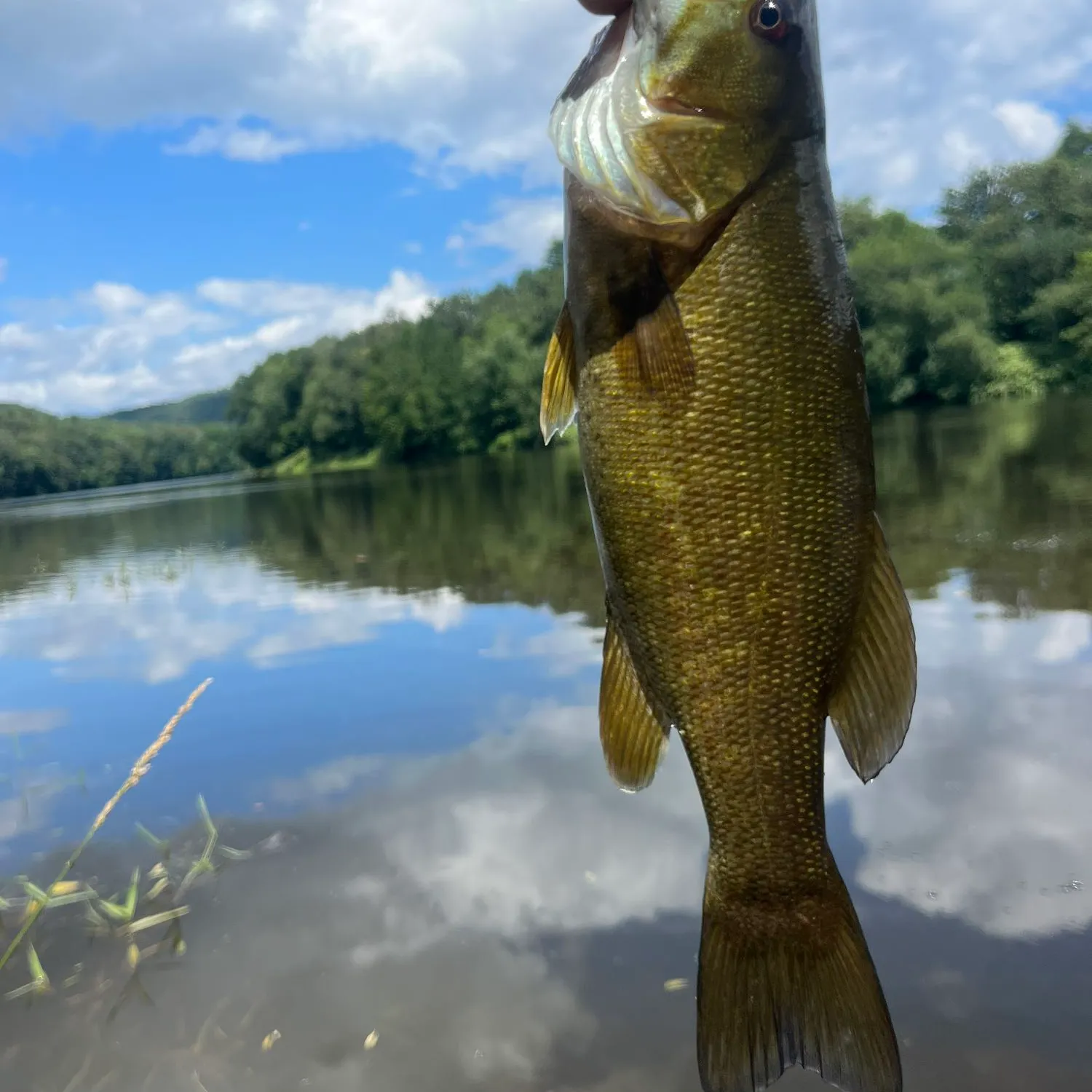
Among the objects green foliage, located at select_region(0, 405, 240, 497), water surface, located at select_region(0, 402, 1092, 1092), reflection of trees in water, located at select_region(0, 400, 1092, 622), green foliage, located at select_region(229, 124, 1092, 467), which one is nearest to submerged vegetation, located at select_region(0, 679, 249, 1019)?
Result: water surface, located at select_region(0, 402, 1092, 1092)

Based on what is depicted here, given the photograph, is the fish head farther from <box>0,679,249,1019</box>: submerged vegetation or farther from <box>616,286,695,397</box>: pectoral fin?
<box>0,679,249,1019</box>: submerged vegetation

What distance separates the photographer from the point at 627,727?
6.92ft

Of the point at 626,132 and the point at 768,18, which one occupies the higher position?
the point at 768,18

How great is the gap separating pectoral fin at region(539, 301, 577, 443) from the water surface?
8.08ft

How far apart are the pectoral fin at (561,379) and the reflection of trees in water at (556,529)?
7084mm

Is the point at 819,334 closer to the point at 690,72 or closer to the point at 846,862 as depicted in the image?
the point at 690,72

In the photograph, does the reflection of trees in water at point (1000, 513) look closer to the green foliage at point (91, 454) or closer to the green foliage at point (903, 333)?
the green foliage at point (903, 333)

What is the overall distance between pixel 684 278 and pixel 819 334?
11.6 inches

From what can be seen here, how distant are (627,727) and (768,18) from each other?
60.6 inches

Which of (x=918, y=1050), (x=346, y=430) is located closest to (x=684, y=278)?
(x=918, y=1050)

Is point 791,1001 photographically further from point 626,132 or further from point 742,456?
point 626,132

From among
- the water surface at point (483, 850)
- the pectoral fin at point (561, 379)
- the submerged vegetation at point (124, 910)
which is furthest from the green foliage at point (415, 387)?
the pectoral fin at point (561, 379)

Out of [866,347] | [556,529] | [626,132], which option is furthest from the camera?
[866,347]

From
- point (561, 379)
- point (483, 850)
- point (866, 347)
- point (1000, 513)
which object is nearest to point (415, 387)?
point (866, 347)
